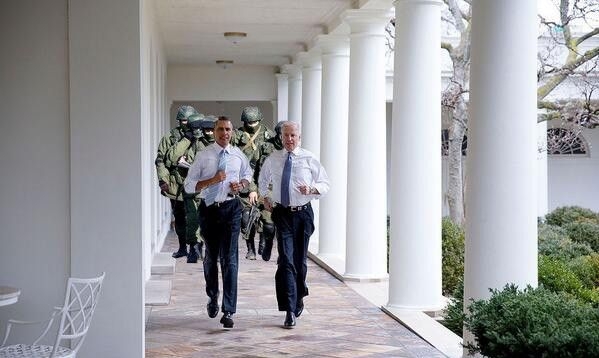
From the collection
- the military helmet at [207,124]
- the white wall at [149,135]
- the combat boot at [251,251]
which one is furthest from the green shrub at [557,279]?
the combat boot at [251,251]

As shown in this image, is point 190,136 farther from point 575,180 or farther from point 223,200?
point 575,180

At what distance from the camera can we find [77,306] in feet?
23.3

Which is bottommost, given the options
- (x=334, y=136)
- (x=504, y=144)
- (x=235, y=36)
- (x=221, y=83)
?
(x=504, y=144)

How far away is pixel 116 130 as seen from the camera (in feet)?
23.1

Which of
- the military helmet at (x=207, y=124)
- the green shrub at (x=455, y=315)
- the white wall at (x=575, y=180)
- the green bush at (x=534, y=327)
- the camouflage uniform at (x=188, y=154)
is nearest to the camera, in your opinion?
the green bush at (x=534, y=327)

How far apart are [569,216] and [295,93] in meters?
6.27

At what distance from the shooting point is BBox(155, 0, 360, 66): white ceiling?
1501cm

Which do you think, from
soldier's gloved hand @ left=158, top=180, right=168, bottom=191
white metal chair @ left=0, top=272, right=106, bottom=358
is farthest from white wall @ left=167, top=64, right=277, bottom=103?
white metal chair @ left=0, top=272, right=106, bottom=358

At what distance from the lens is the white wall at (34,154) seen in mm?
6938

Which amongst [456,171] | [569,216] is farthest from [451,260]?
[569,216]

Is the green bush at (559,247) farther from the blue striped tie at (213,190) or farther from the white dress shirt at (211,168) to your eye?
the blue striped tie at (213,190)

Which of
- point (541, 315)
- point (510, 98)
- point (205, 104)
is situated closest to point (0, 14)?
point (510, 98)

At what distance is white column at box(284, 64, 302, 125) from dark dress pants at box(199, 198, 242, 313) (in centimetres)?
1245

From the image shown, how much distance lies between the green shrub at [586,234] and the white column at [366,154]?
259 inches
